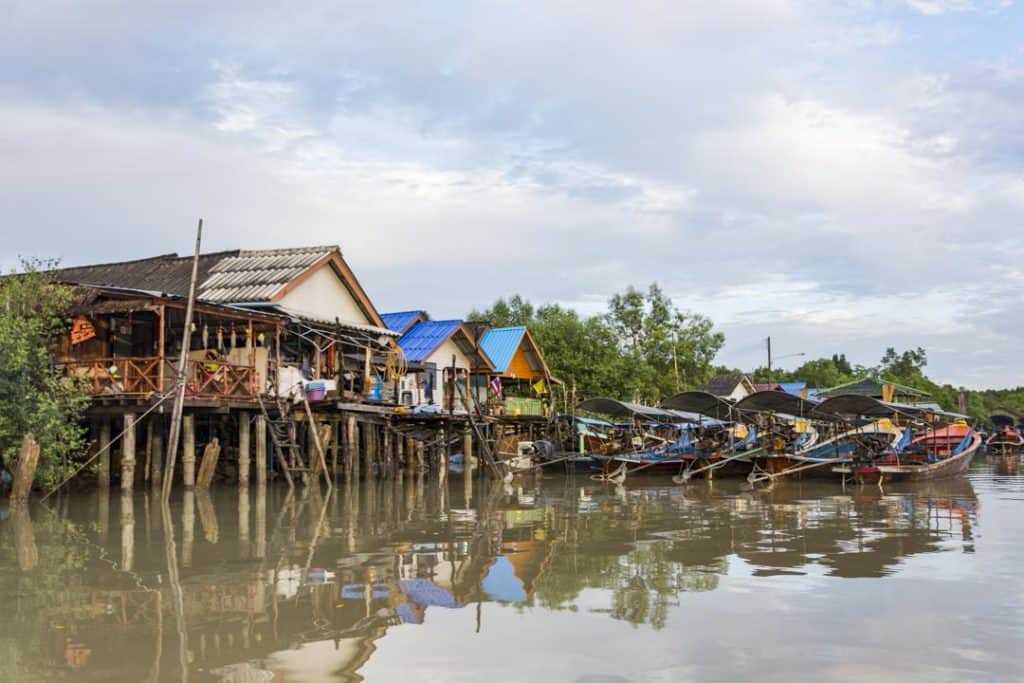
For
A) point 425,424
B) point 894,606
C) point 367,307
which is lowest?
point 894,606

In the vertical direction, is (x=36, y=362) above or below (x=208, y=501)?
above

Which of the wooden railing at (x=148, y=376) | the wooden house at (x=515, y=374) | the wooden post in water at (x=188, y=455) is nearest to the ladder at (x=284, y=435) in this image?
the wooden railing at (x=148, y=376)

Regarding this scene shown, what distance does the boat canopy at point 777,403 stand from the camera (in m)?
26.0

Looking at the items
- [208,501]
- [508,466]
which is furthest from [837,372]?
[208,501]

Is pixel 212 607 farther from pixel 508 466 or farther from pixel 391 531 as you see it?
pixel 508 466

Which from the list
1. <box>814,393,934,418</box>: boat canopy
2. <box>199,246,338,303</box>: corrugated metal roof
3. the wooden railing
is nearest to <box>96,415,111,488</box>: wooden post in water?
the wooden railing

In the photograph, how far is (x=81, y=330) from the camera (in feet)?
63.9

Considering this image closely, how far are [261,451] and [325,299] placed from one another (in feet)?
19.0

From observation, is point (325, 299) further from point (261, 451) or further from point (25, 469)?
point (25, 469)

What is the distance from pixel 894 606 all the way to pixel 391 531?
23.9ft

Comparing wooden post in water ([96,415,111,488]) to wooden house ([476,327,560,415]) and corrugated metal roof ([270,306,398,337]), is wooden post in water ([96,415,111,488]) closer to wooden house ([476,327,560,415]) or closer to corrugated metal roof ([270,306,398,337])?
corrugated metal roof ([270,306,398,337])

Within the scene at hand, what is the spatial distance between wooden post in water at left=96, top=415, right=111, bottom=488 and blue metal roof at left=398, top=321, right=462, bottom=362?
35.9 ft

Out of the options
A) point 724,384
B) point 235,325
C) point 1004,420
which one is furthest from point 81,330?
point 1004,420

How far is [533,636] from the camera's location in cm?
733
